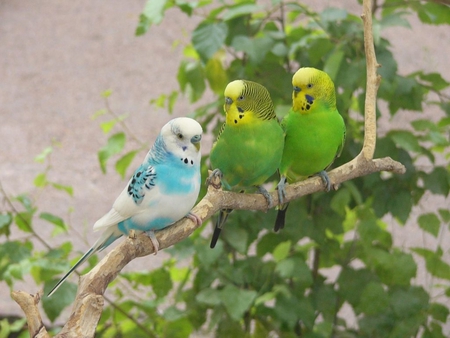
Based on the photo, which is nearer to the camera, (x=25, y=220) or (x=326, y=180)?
(x=326, y=180)

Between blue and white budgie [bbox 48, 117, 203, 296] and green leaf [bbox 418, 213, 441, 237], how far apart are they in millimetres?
806

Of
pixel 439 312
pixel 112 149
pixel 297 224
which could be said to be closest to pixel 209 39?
pixel 112 149

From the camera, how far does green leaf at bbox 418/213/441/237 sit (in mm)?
1375

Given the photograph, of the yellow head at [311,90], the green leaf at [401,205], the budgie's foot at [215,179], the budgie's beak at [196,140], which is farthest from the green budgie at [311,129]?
the green leaf at [401,205]

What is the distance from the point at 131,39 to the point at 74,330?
2694mm

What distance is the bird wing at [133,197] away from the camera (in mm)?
742

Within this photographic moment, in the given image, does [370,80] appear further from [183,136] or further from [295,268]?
[295,268]

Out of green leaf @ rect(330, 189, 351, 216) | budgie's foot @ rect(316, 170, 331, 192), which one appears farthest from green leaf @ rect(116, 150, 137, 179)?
budgie's foot @ rect(316, 170, 331, 192)

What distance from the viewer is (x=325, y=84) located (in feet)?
2.88

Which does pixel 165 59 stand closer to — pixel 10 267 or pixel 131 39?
pixel 131 39

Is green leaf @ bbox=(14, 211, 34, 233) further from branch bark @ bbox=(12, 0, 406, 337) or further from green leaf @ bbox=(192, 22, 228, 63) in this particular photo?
branch bark @ bbox=(12, 0, 406, 337)

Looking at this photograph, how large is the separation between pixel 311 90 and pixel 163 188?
0.28m

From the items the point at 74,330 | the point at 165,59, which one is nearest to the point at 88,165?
the point at 165,59

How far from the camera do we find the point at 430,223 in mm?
1380
